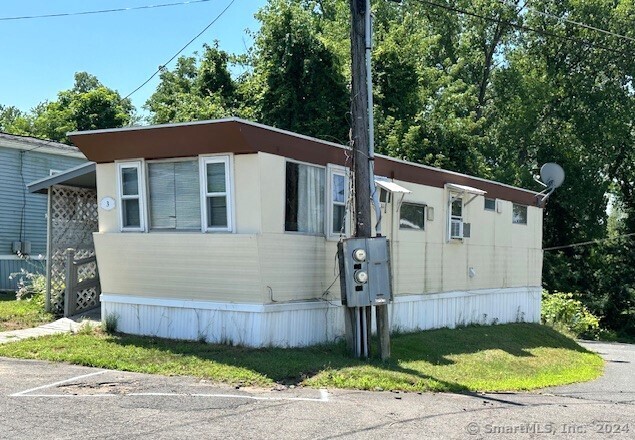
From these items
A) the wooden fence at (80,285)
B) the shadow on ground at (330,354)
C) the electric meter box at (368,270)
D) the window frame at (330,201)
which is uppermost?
the window frame at (330,201)

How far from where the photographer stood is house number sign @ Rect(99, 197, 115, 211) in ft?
37.9

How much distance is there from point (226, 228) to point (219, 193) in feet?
1.82

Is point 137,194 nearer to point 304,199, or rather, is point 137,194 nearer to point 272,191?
point 272,191

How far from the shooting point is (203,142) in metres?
10.4

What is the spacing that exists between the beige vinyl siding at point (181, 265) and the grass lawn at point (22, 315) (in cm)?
220

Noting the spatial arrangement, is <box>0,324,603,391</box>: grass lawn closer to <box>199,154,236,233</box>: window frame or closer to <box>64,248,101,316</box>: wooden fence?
<box>199,154,236,233</box>: window frame

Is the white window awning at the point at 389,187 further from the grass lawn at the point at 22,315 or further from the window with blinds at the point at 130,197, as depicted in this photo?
the grass lawn at the point at 22,315

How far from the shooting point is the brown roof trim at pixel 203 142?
10047mm

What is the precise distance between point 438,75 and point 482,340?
67.3 ft

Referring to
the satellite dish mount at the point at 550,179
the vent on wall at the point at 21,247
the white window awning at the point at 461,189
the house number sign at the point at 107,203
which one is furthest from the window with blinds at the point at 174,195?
the satellite dish mount at the point at 550,179

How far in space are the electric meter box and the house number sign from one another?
13.6ft

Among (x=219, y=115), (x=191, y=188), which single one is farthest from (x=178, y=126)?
(x=219, y=115)

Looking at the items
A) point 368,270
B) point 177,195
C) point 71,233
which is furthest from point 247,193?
point 71,233

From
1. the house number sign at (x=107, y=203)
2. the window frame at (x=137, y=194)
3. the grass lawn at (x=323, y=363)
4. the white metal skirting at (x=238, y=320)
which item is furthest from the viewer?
the house number sign at (x=107, y=203)
